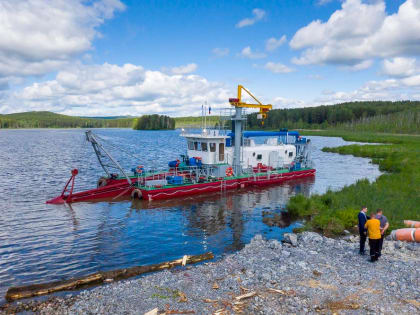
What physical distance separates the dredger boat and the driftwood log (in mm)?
12784

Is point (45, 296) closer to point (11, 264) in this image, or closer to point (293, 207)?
point (11, 264)

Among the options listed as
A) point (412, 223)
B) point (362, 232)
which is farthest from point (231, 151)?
point (362, 232)

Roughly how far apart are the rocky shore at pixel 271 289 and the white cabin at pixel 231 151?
17365mm

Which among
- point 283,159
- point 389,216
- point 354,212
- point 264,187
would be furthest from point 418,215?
point 283,159

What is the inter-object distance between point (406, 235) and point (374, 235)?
3832 millimetres

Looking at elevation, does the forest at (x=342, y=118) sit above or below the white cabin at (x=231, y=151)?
above

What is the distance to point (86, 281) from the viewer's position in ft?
38.0

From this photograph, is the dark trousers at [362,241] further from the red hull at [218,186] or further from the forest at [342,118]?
the forest at [342,118]

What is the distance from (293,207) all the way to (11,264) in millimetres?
16027

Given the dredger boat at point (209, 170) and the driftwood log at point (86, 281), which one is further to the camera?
the dredger boat at point (209, 170)

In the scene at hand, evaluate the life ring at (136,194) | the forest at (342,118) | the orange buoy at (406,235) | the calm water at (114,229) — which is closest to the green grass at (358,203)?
the orange buoy at (406,235)

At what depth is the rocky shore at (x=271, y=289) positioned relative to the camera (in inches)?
358

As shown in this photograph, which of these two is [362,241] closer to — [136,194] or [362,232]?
[362,232]

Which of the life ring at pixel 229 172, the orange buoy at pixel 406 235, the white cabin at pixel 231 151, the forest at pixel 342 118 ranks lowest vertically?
the orange buoy at pixel 406 235
